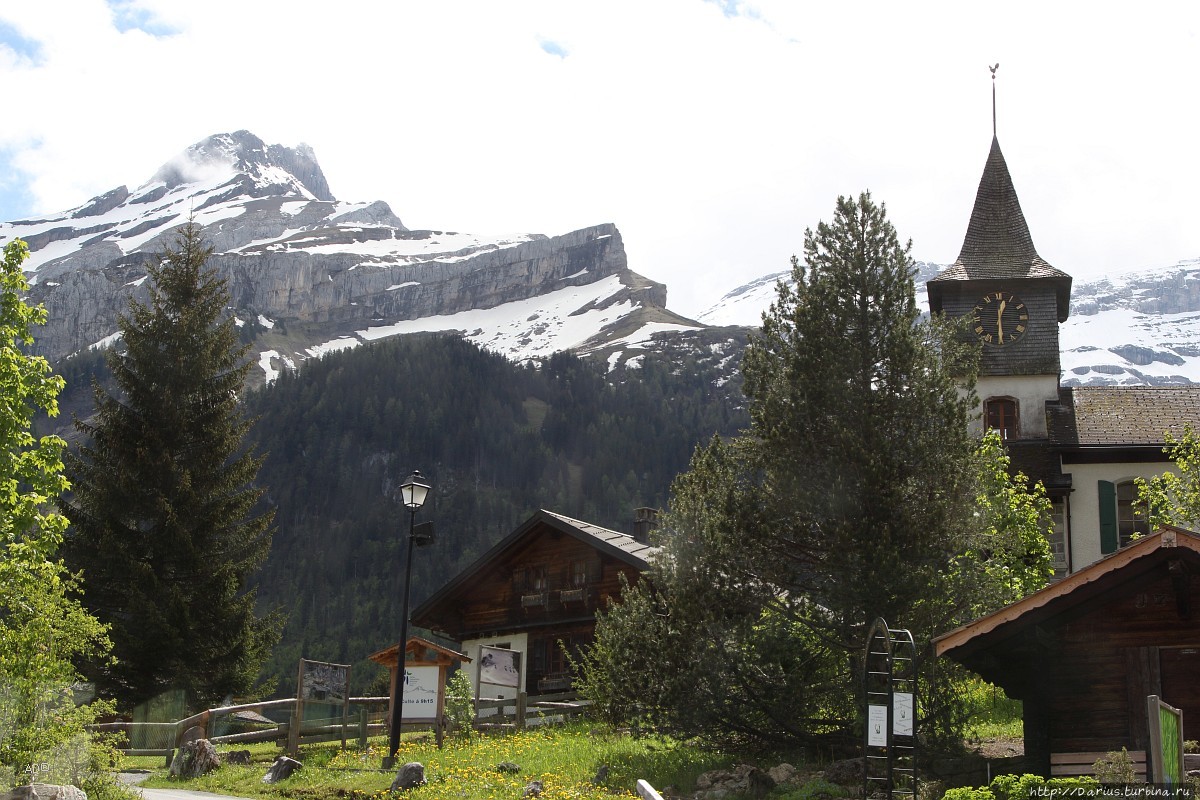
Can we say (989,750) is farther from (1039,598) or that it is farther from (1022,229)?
(1022,229)

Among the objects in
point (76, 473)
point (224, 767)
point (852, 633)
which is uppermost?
point (76, 473)

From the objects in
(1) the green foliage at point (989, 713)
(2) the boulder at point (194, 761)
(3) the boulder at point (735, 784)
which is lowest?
(2) the boulder at point (194, 761)

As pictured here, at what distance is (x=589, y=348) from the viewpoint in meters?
191

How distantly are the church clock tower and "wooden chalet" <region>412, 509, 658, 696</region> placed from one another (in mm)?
11155

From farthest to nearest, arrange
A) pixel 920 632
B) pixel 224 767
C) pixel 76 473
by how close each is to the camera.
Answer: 1. pixel 76 473
2. pixel 224 767
3. pixel 920 632

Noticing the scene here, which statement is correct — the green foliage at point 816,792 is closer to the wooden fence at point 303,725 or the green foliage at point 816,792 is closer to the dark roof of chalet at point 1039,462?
the wooden fence at point 303,725

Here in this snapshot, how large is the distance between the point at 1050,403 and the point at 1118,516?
389cm

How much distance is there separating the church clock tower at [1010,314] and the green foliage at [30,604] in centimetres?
2681

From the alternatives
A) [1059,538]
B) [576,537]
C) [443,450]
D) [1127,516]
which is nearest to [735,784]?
[576,537]

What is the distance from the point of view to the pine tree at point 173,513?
28422 mm

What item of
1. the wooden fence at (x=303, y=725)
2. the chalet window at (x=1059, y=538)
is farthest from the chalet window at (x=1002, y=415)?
the wooden fence at (x=303, y=725)

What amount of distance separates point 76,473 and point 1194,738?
2532 centimetres

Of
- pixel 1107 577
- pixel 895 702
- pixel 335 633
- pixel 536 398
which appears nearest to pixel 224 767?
pixel 895 702

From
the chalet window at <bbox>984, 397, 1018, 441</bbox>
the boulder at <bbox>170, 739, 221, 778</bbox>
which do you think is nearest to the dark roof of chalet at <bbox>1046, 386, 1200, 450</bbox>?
the chalet window at <bbox>984, 397, 1018, 441</bbox>
